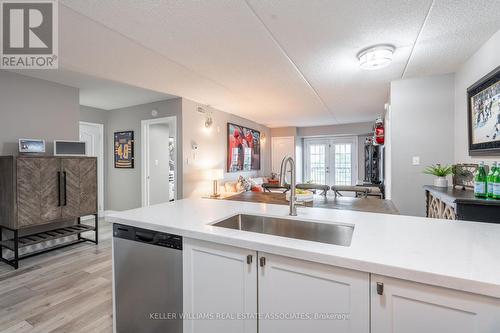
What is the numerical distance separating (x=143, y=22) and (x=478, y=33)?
2798mm

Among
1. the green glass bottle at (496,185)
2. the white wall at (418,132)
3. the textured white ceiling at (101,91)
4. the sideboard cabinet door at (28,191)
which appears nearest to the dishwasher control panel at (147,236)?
the sideboard cabinet door at (28,191)

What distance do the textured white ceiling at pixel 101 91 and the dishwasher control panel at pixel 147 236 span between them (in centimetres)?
263

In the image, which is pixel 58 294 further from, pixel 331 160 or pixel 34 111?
pixel 331 160

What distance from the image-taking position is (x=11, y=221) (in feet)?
8.80

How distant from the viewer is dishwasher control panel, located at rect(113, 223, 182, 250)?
1292 mm

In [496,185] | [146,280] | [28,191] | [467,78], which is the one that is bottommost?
[146,280]

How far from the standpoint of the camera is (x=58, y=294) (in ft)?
7.13

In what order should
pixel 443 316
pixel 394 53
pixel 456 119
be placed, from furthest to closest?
1. pixel 456 119
2. pixel 394 53
3. pixel 443 316

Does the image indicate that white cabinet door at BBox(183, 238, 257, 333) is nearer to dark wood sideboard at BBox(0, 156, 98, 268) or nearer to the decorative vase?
the decorative vase

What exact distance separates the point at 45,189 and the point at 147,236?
2448 millimetres

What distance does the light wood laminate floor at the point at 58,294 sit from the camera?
1.79m

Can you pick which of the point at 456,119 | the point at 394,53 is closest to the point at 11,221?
the point at 394,53

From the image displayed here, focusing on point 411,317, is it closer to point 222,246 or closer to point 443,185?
point 222,246

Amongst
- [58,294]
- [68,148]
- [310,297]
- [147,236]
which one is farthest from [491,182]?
[68,148]
